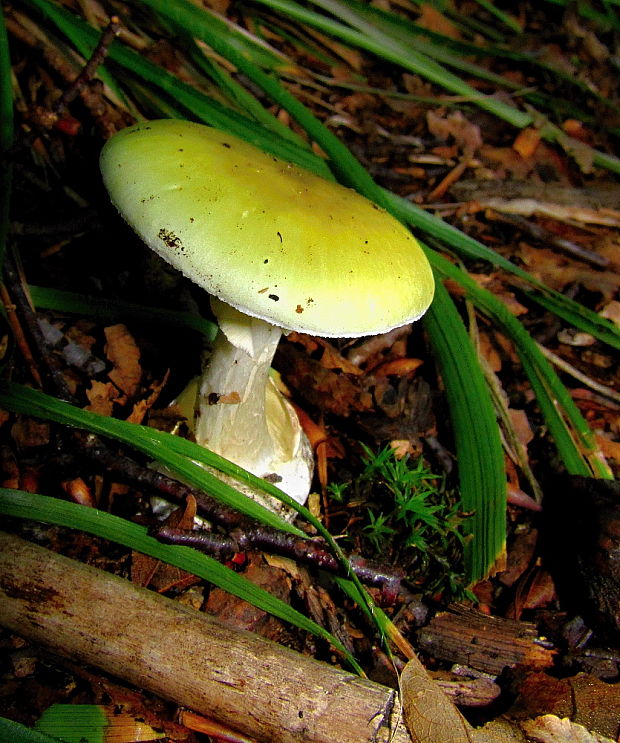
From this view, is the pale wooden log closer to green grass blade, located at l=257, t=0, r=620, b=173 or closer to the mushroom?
the mushroom

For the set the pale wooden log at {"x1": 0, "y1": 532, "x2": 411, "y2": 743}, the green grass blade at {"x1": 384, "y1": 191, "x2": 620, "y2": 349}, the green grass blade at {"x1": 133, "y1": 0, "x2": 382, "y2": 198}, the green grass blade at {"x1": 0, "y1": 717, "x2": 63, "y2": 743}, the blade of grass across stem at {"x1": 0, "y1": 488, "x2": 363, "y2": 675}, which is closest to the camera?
the green grass blade at {"x1": 0, "y1": 717, "x2": 63, "y2": 743}

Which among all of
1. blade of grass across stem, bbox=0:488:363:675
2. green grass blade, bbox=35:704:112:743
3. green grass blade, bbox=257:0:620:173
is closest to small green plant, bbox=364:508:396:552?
blade of grass across stem, bbox=0:488:363:675

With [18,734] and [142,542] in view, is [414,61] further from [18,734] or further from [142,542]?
[18,734]

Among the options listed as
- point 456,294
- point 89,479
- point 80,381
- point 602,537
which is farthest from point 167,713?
point 456,294

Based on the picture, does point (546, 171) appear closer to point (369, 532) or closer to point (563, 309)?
point (563, 309)

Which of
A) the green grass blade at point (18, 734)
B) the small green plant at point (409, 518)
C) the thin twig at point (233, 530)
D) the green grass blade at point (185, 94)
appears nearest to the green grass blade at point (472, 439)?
the small green plant at point (409, 518)

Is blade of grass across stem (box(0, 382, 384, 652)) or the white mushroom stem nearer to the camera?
blade of grass across stem (box(0, 382, 384, 652))
